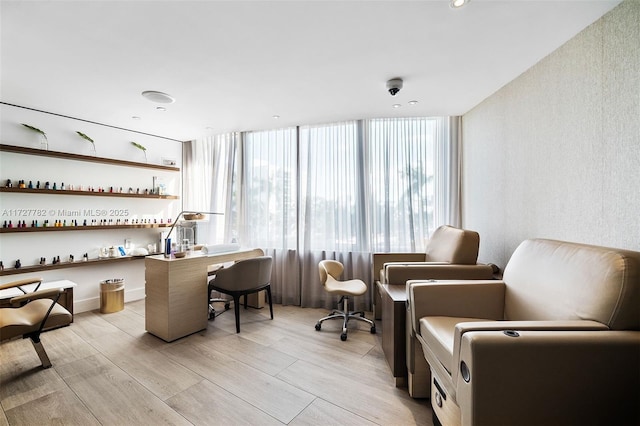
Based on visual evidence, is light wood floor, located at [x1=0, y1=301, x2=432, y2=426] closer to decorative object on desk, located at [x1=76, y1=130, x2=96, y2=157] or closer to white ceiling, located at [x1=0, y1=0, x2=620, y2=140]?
decorative object on desk, located at [x1=76, y1=130, x2=96, y2=157]

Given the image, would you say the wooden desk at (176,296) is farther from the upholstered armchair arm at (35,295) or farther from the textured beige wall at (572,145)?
the textured beige wall at (572,145)

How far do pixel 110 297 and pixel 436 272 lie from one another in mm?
3938

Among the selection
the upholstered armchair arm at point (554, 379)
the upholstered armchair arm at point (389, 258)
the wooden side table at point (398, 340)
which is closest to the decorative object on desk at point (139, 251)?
the upholstered armchair arm at point (389, 258)

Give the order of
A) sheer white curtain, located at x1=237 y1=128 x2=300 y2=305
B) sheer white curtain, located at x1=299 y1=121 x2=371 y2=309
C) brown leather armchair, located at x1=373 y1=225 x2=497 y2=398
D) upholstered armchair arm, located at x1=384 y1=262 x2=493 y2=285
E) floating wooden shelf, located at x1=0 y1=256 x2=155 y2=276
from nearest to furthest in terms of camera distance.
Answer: brown leather armchair, located at x1=373 y1=225 x2=497 y2=398, upholstered armchair arm, located at x1=384 y1=262 x2=493 y2=285, floating wooden shelf, located at x1=0 y1=256 x2=155 y2=276, sheer white curtain, located at x1=299 y1=121 x2=371 y2=309, sheer white curtain, located at x1=237 y1=128 x2=300 y2=305

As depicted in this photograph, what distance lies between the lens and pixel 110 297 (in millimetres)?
3438

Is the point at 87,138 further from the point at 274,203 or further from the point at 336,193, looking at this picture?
the point at 336,193

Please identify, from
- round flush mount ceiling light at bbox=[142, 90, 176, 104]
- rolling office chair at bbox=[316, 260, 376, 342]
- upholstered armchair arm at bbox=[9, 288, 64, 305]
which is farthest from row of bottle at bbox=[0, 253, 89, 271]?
rolling office chair at bbox=[316, 260, 376, 342]

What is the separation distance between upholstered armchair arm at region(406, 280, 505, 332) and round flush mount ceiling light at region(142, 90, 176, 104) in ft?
9.64

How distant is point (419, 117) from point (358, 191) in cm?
123

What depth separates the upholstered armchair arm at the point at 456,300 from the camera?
178 centimetres

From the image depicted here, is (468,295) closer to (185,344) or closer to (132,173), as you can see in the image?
(185,344)

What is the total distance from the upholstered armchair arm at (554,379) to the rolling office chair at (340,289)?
1.73m

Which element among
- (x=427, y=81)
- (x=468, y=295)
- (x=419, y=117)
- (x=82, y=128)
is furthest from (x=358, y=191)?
(x=82, y=128)

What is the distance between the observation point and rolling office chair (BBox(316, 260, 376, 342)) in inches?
110
